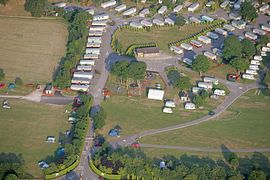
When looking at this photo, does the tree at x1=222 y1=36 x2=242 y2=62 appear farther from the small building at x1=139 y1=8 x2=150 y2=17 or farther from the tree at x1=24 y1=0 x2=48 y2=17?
the tree at x1=24 y1=0 x2=48 y2=17

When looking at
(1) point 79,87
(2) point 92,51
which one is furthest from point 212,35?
(1) point 79,87

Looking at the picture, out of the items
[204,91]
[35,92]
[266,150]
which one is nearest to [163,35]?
[204,91]

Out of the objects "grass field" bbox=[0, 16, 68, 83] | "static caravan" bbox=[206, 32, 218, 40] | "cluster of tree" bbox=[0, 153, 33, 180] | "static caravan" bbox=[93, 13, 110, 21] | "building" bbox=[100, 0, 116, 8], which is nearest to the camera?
"cluster of tree" bbox=[0, 153, 33, 180]

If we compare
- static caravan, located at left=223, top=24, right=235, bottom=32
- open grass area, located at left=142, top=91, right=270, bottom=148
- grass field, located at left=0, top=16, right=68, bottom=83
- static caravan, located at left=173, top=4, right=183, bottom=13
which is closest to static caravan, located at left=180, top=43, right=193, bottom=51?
static caravan, located at left=223, top=24, right=235, bottom=32

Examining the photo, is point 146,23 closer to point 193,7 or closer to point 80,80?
point 193,7

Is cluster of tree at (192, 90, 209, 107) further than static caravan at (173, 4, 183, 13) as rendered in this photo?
No

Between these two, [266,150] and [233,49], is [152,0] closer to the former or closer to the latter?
[233,49]
